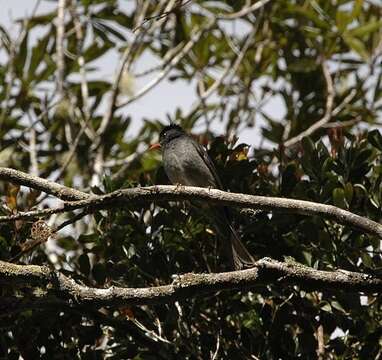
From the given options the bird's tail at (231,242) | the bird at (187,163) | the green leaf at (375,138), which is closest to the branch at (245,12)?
the bird at (187,163)

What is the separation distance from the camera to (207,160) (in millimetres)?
5430

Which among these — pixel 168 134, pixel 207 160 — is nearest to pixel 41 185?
pixel 207 160

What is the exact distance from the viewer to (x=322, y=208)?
374 centimetres

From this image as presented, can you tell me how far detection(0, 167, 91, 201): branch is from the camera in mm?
3787

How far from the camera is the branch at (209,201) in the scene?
372 cm

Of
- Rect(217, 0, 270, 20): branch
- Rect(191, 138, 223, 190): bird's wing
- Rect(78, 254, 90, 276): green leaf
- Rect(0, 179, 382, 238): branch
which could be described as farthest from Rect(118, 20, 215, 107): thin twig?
Rect(0, 179, 382, 238): branch

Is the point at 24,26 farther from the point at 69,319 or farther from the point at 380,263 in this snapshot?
the point at 380,263

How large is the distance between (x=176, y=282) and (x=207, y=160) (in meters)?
1.88

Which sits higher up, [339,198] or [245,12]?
[245,12]

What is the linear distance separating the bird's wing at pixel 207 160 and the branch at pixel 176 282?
4.79 ft

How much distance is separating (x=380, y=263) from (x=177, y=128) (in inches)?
91.9

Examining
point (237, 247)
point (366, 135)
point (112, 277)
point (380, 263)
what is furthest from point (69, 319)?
point (366, 135)

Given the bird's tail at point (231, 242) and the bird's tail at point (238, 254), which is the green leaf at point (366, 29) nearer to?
the bird's tail at point (231, 242)

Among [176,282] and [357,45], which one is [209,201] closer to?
[176,282]
